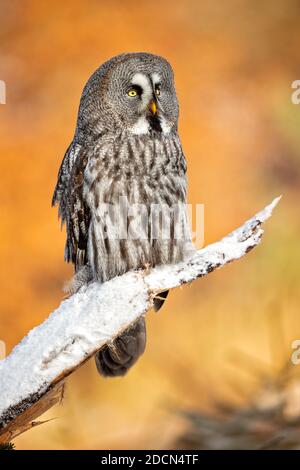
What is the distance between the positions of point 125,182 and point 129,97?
1.25 feet

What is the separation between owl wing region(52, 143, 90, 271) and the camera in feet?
7.61

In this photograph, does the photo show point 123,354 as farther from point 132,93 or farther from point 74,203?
point 132,93

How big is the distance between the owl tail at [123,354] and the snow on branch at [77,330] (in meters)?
0.39

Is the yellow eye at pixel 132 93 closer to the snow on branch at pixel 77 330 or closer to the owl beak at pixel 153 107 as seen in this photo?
the owl beak at pixel 153 107

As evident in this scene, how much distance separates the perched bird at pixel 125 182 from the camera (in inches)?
88.4

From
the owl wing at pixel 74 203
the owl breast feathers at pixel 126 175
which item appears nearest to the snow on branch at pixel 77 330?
the owl breast feathers at pixel 126 175

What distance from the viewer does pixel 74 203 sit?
2.34 meters

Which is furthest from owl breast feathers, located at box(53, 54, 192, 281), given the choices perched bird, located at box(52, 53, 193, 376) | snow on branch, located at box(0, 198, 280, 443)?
snow on branch, located at box(0, 198, 280, 443)

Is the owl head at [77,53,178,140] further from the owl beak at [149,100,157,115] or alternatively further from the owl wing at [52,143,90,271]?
the owl wing at [52,143,90,271]

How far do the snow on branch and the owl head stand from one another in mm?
668
